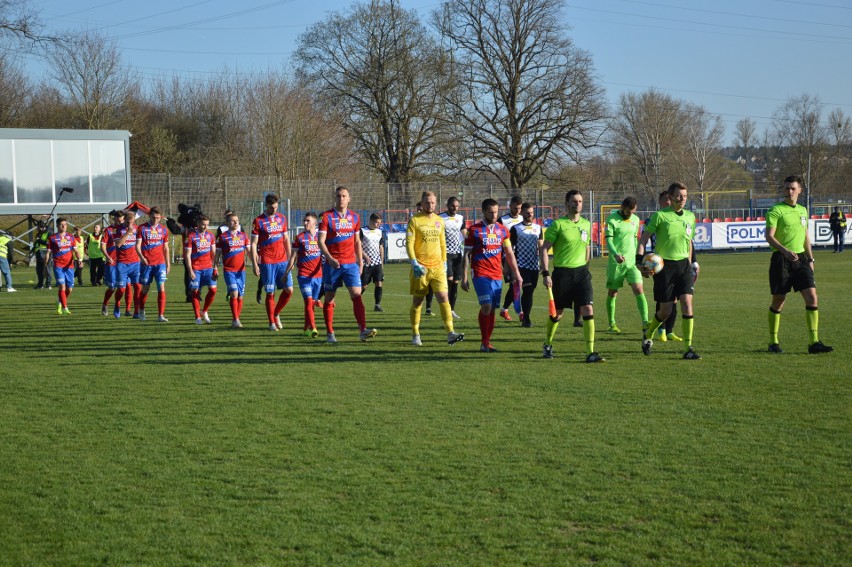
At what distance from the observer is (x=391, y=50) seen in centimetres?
5016

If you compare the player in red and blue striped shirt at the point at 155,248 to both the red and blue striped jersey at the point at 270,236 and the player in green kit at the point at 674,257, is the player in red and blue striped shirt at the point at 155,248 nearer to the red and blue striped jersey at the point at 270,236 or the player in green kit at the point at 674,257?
the red and blue striped jersey at the point at 270,236

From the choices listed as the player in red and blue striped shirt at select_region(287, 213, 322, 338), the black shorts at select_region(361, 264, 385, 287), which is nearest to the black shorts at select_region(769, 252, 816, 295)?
the player in red and blue striped shirt at select_region(287, 213, 322, 338)

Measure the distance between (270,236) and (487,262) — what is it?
430 cm

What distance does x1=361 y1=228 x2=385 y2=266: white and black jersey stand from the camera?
1767cm

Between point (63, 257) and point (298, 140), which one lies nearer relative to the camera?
point (63, 257)

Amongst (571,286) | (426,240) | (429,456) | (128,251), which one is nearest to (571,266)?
(571,286)

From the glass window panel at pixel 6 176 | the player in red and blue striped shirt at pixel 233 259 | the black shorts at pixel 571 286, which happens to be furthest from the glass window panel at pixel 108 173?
the black shorts at pixel 571 286

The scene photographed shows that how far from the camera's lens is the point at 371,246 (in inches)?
702

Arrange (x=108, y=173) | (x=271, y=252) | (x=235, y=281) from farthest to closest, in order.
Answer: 1. (x=108, y=173)
2. (x=235, y=281)
3. (x=271, y=252)

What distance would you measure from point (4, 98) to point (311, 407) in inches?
1931

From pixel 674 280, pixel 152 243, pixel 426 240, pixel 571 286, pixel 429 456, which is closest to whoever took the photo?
pixel 429 456

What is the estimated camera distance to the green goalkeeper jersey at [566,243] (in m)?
11.0

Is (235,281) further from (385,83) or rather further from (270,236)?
(385,83)

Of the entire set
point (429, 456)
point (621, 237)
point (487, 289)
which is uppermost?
point (621, 237)
